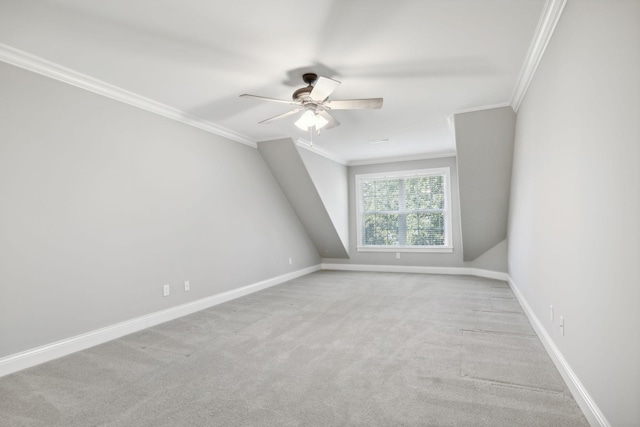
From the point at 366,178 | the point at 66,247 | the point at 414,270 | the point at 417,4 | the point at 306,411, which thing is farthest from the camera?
the point at 366,178

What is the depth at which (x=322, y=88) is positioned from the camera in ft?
8.71

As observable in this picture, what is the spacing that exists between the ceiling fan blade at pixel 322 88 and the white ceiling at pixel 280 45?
0.24 metres

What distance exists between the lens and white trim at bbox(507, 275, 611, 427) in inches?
65.3

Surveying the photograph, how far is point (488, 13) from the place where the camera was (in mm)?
2162

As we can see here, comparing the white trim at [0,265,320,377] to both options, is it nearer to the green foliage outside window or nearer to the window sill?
the window sill

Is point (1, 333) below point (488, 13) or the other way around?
below

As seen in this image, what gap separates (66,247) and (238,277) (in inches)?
91.1

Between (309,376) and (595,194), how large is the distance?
1965mm

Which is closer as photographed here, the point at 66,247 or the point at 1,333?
the point at 1,333

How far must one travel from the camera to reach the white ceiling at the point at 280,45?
82.6 inches

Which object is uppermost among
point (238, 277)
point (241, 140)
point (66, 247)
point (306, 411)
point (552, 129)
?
point (241, 140)

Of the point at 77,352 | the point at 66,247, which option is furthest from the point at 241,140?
the point at 77,352

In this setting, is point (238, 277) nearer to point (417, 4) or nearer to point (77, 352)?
point (77, 352)

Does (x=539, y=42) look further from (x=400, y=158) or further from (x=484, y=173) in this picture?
(x=400, y=158)
